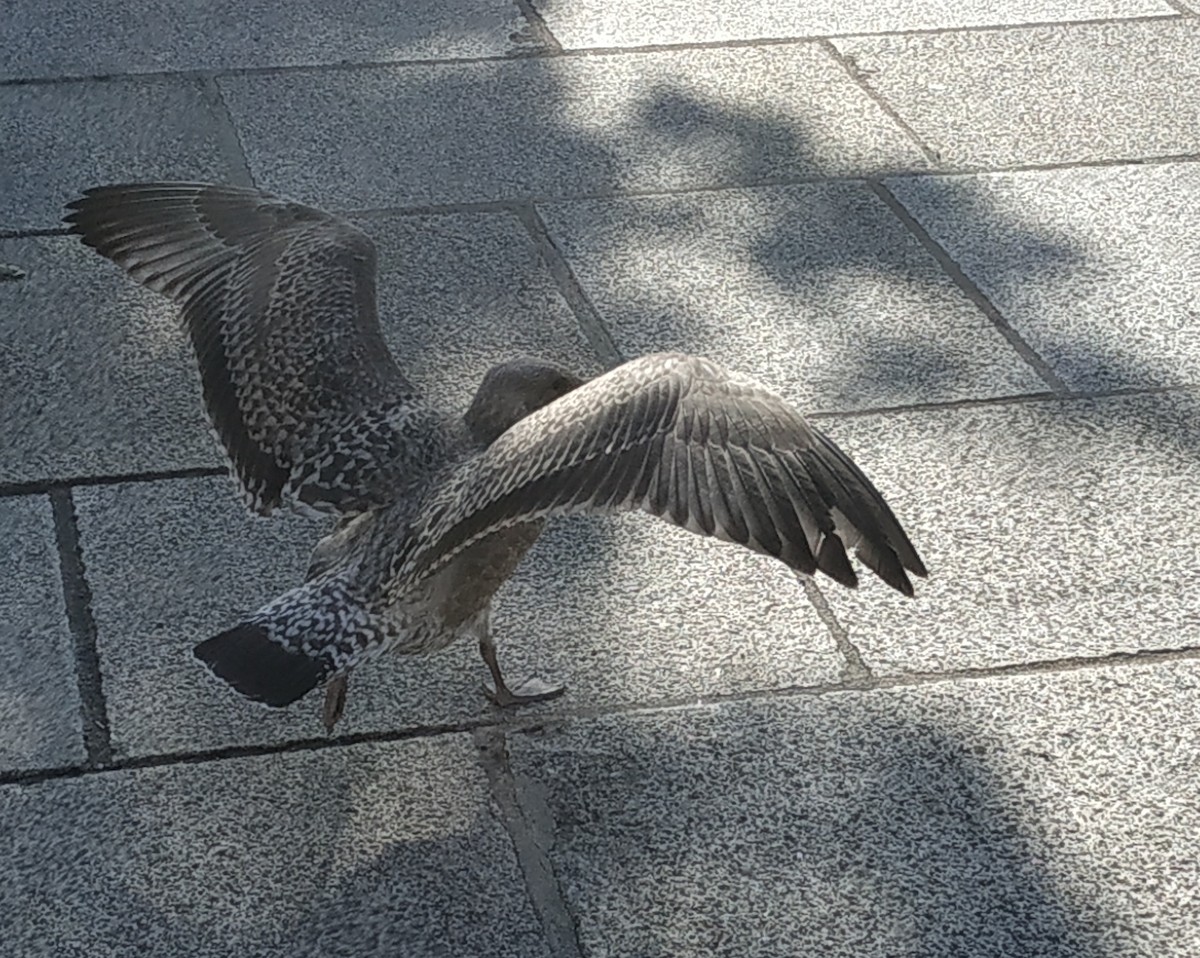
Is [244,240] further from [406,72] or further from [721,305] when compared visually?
[406,72]

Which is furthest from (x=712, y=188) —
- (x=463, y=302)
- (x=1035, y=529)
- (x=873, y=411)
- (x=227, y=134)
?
(x=1035, y=529)

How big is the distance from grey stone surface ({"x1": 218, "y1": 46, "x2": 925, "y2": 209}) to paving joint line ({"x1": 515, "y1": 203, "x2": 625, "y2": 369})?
191mm

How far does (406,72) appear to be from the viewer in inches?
270

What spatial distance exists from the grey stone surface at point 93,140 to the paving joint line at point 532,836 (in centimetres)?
273

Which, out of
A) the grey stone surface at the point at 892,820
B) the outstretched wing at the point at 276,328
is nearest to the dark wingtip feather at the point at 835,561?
the grey stone surface at the point at 892,820

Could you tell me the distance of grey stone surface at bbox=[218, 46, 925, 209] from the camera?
616cm

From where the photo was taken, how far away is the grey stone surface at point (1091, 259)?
17.3 ft

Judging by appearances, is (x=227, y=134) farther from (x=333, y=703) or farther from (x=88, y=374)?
(x=333, y=703)

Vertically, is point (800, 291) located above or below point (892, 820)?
below

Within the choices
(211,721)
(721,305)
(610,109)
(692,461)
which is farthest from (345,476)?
(610,109)

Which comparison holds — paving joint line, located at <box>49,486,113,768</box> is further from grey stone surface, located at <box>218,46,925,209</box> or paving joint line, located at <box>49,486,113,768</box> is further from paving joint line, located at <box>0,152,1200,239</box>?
grey stone surface, located at <box>218,46,925,209</box>

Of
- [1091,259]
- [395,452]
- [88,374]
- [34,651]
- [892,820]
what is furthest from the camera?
[1091,259]

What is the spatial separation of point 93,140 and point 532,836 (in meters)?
3.55

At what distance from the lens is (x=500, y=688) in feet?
13.0
